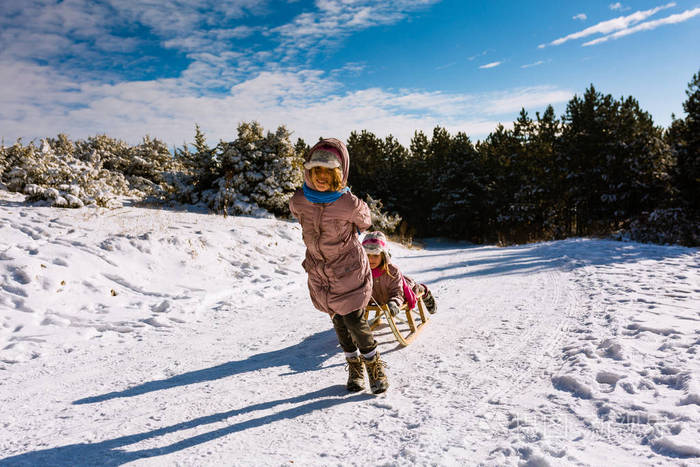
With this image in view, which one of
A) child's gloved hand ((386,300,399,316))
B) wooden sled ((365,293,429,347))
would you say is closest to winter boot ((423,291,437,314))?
wooden sled ((365,293,429,347))

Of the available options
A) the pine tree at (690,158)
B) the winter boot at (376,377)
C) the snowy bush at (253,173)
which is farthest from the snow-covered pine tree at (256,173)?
the pine tree at (690,158)

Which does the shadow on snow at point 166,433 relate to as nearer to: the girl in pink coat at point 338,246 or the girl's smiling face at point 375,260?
the girl in pink coat at point 338,246

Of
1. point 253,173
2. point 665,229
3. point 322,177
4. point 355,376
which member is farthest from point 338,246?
point 665,229

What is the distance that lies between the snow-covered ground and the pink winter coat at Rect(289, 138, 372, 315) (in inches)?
34.1

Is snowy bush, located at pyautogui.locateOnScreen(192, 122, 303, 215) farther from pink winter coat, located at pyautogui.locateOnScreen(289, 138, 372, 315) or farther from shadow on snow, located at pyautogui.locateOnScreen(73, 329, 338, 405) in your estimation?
pink winter coat, located at pyautogui.locateOnScreen(289, 138, 372, 315)

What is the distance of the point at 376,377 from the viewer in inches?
132

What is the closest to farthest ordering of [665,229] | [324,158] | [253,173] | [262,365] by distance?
[324,158] < [262,365] < [665,229] < [253,173]

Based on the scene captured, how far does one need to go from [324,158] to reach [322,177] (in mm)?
155

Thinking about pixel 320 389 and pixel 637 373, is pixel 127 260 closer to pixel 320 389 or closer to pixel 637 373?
pixel 320 389

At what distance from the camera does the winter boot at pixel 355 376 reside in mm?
3383

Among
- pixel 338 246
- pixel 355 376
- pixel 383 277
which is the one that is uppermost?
pixel 338 246

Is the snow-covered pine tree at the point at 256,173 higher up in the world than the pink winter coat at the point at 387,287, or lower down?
higher up

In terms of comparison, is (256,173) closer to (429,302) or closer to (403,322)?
(429,302)

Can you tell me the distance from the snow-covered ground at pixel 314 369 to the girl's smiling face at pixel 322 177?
1.81m
